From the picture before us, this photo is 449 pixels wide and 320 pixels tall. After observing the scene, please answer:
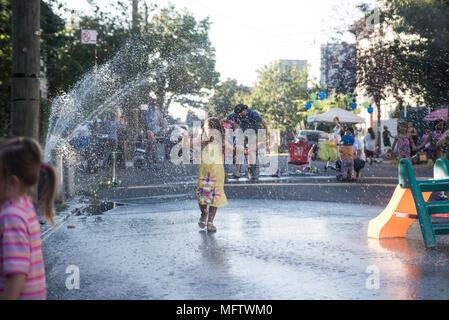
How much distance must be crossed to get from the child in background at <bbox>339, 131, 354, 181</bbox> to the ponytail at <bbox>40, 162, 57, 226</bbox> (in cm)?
1487

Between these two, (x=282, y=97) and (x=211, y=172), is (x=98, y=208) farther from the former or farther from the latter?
(x=282, y=97)

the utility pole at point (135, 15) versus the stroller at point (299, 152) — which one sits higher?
the utility pole at point (135, 15)

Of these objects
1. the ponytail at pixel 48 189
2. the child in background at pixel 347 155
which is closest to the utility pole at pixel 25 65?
the ponytail at pixel 48 189

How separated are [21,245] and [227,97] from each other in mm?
84233

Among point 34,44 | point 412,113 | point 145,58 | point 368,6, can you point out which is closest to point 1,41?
point 34,44

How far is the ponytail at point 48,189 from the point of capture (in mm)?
3070

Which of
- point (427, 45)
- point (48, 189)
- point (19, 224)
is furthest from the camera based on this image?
point (427, 45)

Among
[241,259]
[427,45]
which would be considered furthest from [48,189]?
[427,45]

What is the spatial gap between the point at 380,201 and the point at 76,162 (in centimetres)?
1217

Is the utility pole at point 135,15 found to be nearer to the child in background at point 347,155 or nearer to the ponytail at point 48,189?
the child in background at point 347,155

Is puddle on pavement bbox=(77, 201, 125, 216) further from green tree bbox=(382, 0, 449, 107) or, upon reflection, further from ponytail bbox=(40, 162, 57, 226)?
green tree bbox=(382, 0, 449, 107)

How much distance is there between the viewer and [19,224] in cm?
282

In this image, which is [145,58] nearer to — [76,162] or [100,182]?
[76,162]

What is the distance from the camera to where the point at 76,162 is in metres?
21.7
